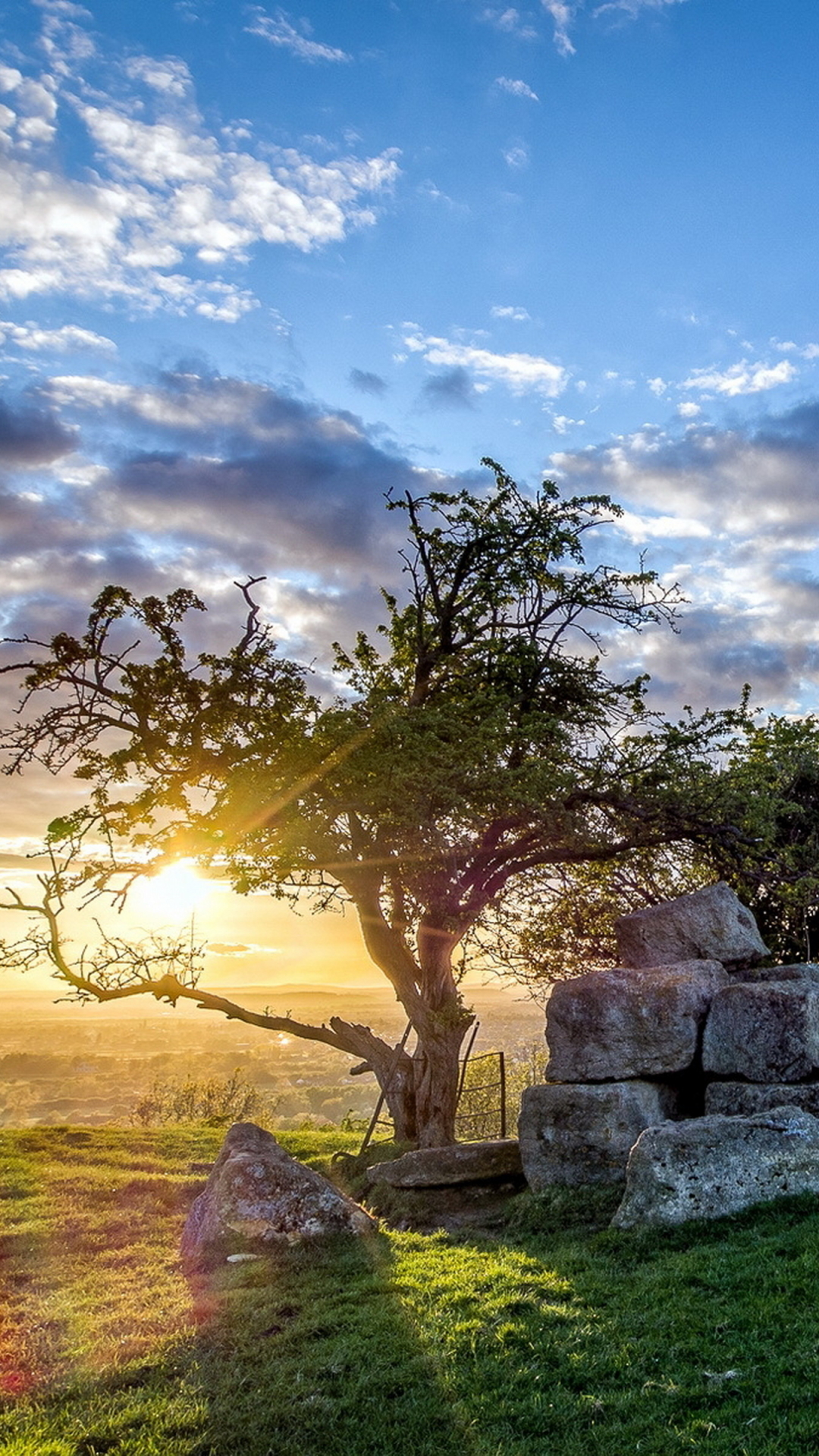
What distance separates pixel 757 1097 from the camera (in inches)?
563

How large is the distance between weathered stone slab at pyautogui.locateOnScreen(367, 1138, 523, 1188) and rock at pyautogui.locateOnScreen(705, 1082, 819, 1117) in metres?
3.64

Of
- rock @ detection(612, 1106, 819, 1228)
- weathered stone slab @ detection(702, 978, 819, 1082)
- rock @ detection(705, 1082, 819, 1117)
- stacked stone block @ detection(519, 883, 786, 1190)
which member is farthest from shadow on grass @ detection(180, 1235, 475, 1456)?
weathered stone slab @ detection(702, 978, 819, 1082)

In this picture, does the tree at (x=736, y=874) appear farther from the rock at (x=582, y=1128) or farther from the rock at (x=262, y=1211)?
the rock at (x=262, y=1211)

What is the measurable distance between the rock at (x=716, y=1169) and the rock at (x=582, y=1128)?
2656 mm

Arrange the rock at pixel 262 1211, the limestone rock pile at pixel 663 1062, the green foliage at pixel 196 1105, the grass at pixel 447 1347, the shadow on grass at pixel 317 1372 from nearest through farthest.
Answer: the grass at pixel 447 1347
the shadow on grass at pixel 317 1372
the rock at pixel 262 1211
the limestone rock pile at pixel 663 1062
the green foliage at pixel 196 1105

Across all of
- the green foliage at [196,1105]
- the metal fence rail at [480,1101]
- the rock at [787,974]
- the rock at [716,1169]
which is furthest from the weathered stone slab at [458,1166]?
the green foliage at [196,1105]

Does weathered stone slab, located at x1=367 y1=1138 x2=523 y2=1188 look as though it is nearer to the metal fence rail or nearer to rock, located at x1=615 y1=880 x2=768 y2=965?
rock, located at x1=615 y1=880 x2=768 y2=965

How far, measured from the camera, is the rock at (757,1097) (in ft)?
45.2

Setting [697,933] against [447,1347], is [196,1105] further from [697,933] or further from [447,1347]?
[447,1347]

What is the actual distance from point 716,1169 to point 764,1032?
3716 mm

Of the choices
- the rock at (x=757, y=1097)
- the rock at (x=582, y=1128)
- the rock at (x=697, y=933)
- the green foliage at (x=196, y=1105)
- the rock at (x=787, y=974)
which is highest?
the rock at (x=697, y=933)

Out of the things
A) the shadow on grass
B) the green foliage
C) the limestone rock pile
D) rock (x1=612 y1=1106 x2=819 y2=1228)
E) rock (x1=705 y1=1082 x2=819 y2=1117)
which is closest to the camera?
the shadow on grass

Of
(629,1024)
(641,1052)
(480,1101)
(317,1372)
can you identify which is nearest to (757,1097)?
(641,1052)

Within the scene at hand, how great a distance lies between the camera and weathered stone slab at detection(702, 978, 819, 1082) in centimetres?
1434
